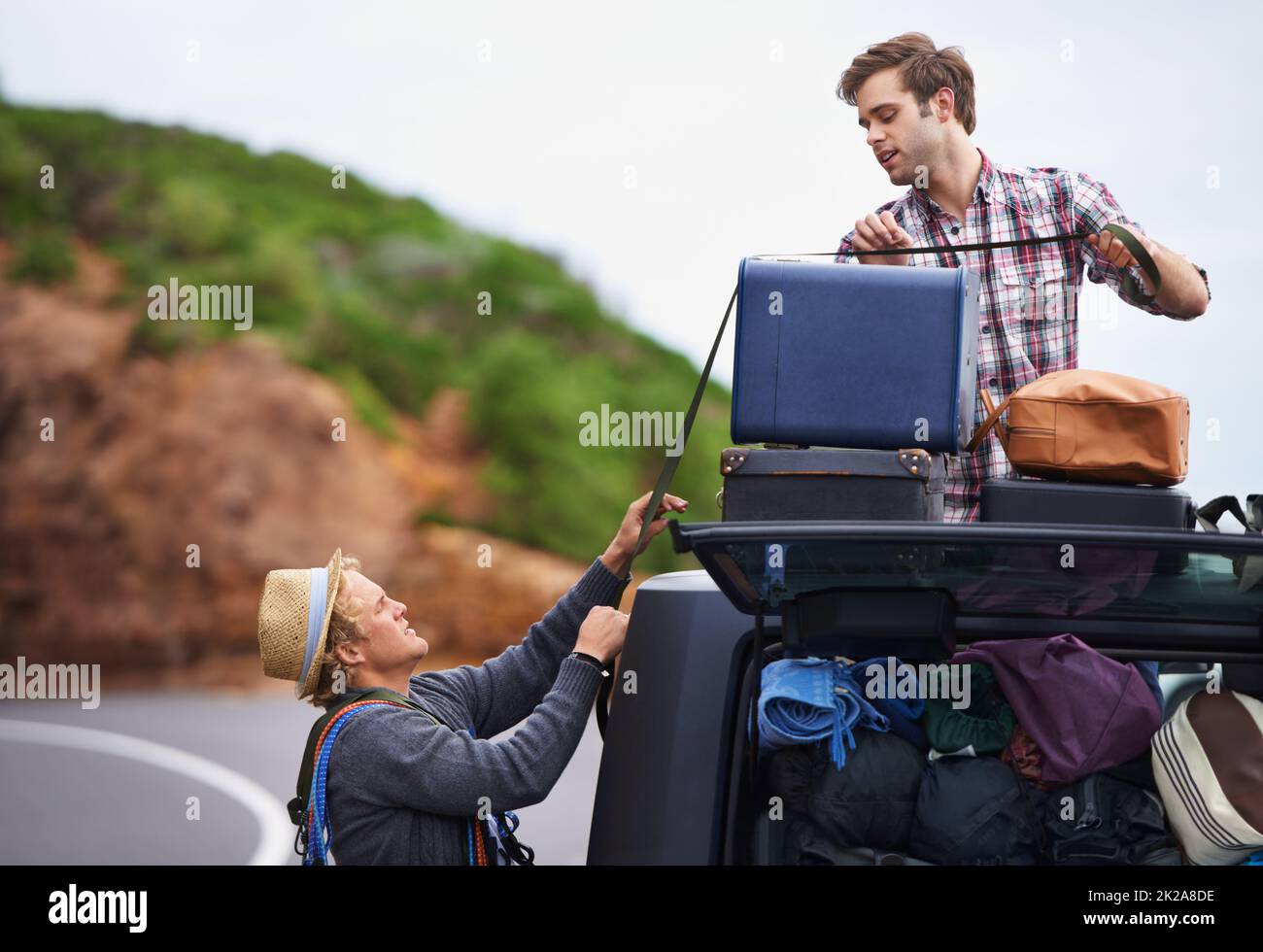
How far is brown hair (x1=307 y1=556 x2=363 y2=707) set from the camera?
3.06 metres

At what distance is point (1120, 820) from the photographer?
8.05 feet

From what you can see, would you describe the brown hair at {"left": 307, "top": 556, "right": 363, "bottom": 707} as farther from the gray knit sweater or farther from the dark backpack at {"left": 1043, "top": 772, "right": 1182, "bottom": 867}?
the dark backpack at {"left": 1043, "top": 772, "right": 1182, "bottom": 867}

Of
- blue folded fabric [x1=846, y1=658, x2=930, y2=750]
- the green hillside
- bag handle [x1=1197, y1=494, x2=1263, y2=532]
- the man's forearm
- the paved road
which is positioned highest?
the green hillside

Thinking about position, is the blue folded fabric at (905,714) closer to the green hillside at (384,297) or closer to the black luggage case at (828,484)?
the black luggage case at (828,484)

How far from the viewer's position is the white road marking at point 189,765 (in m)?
11.6

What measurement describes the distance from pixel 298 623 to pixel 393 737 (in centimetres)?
39

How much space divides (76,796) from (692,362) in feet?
57.5

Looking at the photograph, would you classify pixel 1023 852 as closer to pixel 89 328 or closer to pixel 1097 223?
pixel 1097 223

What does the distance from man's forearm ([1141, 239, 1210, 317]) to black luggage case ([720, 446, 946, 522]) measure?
833mm

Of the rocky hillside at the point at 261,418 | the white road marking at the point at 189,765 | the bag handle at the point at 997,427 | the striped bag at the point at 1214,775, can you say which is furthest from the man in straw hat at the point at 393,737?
the rocky hillside at the point at 261,418

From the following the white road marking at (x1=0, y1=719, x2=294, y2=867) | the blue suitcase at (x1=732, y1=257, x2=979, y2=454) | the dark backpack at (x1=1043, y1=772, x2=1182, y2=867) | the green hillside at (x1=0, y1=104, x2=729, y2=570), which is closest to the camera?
the dark backpack at (x1=1043, y1=772, x2=1182, y2=867)

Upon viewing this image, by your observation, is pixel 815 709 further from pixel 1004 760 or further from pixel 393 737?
pixel 393 737

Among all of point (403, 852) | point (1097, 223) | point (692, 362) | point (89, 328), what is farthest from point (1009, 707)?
point (692, 362)

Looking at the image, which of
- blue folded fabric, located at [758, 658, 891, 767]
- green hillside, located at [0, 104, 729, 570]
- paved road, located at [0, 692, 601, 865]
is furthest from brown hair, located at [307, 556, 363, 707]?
green hillside, located at [0, 104, 729, 570]
